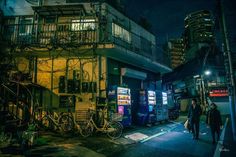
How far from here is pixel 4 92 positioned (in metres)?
11.0

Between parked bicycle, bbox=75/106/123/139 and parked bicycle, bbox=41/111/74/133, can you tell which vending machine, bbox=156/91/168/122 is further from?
parked bicycle, bbox=41/111/74/133

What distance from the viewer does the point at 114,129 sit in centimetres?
1092

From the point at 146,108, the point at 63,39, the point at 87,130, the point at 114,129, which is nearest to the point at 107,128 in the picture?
the point at 114,129

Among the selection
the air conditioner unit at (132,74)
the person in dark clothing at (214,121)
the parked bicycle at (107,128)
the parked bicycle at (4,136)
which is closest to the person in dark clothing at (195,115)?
the person in dark clothing at (214,121)

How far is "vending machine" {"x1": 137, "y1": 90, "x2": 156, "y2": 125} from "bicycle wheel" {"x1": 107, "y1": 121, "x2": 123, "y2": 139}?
197 inches

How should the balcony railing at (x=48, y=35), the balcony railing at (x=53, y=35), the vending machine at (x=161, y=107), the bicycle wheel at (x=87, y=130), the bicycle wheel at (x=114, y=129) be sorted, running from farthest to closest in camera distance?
the vending machine at (x=161, y=107)
the balcony railing at (x=48, y=35)
the balcony railing at (x=53, y=35)
the bicycle wheel at (x=87, y=130)
the bicycle wheel at (x=114, y=129)

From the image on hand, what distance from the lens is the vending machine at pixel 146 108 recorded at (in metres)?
15.6

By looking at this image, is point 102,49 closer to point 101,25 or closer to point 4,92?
point 101,25

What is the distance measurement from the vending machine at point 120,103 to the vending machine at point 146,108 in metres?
2.33

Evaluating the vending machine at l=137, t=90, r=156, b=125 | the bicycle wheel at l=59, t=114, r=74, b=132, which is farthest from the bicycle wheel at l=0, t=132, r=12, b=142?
the vending machine at l=137, t=90, r=156, b=125

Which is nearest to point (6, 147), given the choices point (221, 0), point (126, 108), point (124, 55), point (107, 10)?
point (126, 108)

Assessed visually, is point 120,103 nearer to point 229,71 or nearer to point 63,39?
point 63,39

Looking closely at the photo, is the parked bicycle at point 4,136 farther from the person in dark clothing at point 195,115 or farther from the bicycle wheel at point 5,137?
the person in dark clothing at point 195,115

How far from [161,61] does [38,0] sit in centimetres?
1179
